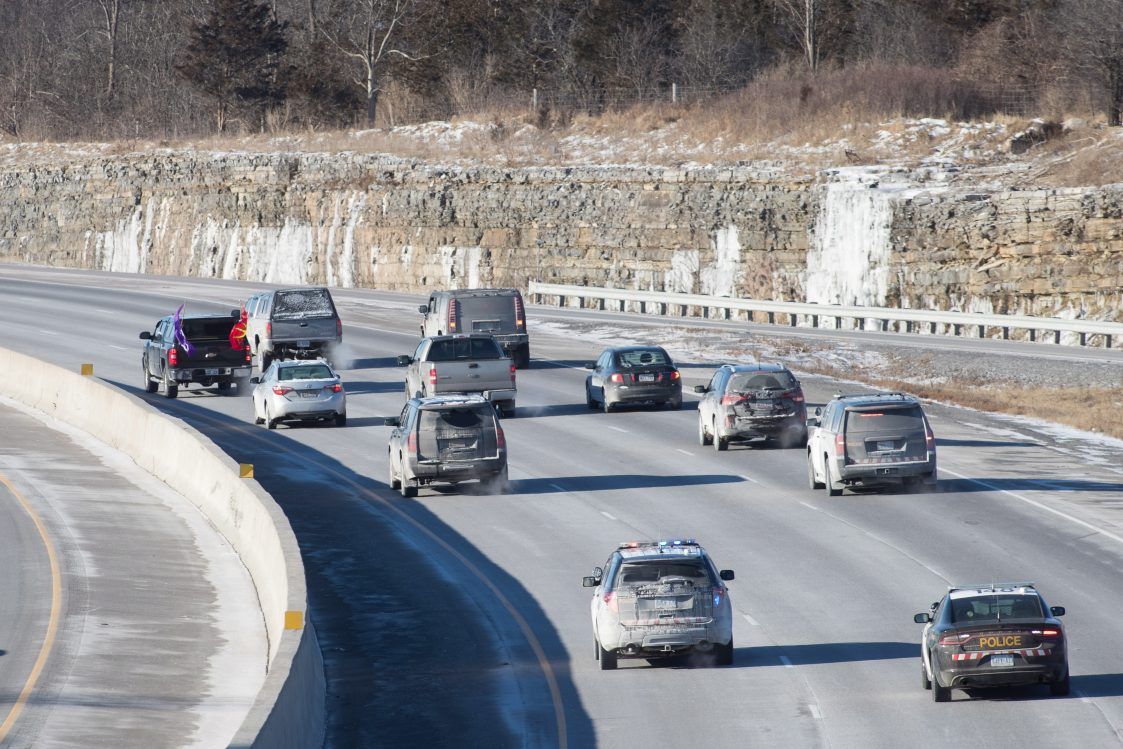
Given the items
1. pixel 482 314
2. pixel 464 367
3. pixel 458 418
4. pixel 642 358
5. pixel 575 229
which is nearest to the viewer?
pixel 458 418

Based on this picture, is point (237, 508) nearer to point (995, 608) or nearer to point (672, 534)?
point (672, 534)

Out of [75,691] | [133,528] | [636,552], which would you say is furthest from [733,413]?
[75,691]

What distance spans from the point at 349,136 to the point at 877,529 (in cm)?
5844

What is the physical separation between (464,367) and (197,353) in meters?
8.65

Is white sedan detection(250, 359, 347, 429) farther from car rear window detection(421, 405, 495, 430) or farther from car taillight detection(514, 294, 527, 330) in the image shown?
car rear window detection(421, 405, 495, 430)

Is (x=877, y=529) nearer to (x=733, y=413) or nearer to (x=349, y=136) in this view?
(x=733, y=413)

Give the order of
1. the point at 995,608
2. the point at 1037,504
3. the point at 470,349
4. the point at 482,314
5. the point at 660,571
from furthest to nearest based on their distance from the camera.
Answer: the point at 482,314
the point at 470,349
the point at 1037,504
the point at 660,571
the point at 995,608

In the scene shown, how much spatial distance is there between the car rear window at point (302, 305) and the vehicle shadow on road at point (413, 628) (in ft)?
41.2

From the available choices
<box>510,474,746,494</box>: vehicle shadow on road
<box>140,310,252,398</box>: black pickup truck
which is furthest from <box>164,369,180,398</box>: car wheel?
<box>510,474,746,494</box>: vehicle shadow on road

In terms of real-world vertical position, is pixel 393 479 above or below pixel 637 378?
below

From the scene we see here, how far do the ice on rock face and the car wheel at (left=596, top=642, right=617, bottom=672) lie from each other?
1575 inches

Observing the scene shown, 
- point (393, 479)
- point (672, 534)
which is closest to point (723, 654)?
point (672, 534)

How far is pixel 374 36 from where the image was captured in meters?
90.9

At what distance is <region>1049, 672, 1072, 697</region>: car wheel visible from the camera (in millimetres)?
17328
